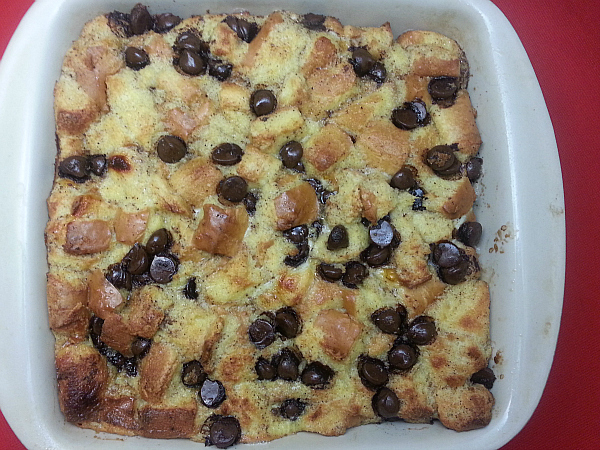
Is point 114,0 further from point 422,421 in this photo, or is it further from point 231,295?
point 422,421

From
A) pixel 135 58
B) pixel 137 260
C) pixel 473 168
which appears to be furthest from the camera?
pixel 473 168

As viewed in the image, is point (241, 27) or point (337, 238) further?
point (241, 27)

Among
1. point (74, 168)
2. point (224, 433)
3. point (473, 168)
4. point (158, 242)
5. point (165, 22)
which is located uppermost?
point (165, 22)

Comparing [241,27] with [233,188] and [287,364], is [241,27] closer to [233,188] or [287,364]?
[233,188]

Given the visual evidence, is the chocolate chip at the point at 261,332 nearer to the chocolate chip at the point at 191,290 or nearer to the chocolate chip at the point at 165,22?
the chocolate chip at the point at 191,290

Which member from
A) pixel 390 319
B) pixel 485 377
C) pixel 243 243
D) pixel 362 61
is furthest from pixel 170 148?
pixel 485 377

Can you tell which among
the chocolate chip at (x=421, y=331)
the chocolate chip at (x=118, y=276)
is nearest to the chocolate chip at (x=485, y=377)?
the chocolate chip at (x=421, y=331)
